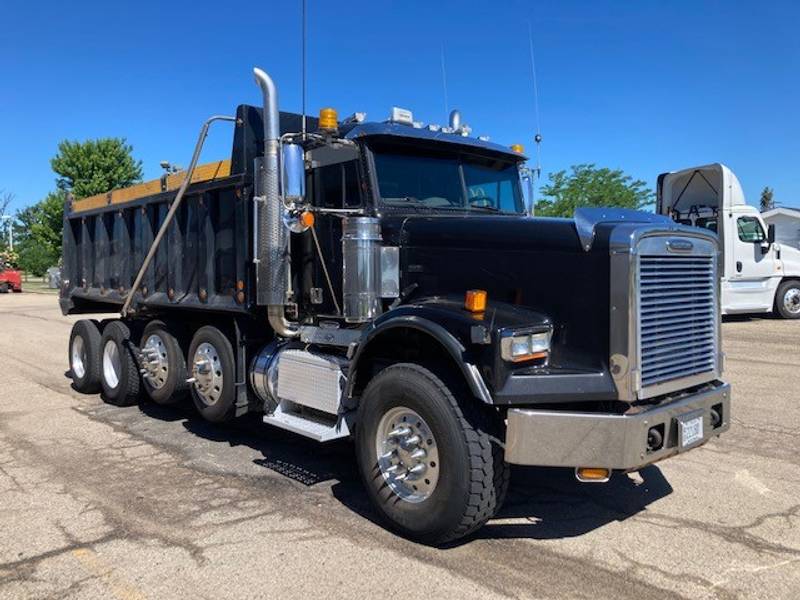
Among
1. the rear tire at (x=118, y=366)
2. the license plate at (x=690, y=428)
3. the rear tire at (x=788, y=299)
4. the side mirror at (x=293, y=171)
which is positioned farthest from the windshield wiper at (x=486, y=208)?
the rear tire at (x=788, y=299)

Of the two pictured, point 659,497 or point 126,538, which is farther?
point 659,497

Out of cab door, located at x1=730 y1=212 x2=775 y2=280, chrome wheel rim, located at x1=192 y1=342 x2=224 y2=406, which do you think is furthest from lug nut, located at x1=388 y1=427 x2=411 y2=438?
cab door, located at x1=730 y1=212 x2=775 y2=280

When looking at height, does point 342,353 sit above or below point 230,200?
below

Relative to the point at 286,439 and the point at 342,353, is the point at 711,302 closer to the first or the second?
the point at 342,353

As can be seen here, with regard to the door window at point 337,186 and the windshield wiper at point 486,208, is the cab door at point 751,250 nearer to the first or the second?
the windshield wiper at point 486,208

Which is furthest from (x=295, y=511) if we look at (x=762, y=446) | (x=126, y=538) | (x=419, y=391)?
(x=762, y=446)

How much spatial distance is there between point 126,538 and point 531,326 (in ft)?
9.20

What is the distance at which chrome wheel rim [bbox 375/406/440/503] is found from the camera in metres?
4.17

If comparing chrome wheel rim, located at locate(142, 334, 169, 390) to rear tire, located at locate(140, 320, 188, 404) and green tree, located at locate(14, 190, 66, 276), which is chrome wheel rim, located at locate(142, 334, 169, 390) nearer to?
rear tire, located at locate(140, 320, 188, 404)

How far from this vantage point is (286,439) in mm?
6699

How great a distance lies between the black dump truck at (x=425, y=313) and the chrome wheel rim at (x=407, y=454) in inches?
0.5

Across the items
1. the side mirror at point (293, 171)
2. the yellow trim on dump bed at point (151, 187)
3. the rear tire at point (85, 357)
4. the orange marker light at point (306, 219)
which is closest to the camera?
the side mirror at point (293, 171)

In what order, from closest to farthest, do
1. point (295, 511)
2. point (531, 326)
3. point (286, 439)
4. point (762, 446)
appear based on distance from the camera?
point (531, 326)
point (295, 511)
point (762, 446)
point (286, 439)

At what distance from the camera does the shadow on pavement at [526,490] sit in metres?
4.47
